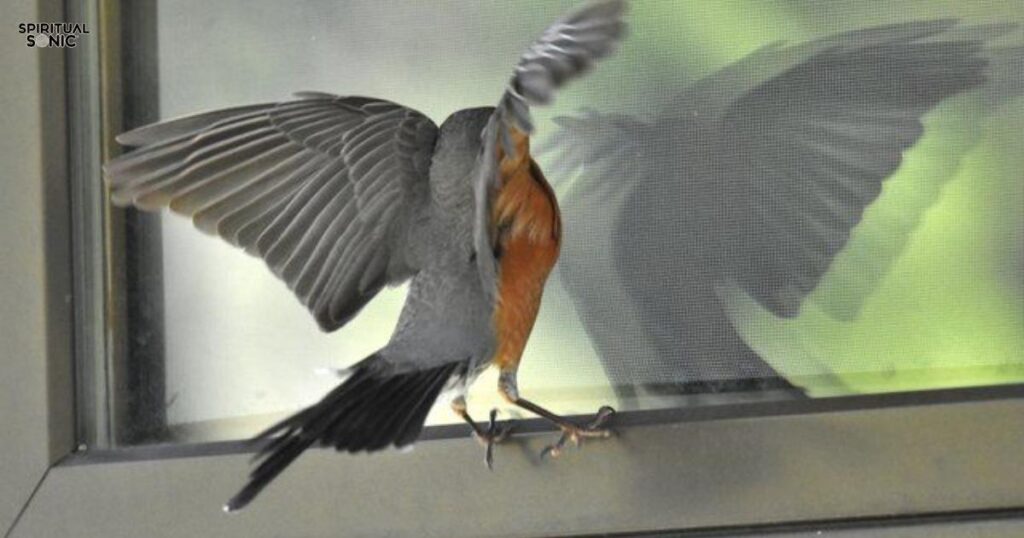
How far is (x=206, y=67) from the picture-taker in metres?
2.07

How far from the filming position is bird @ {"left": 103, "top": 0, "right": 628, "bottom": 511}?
1710 millimetres

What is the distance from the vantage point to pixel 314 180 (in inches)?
71.0

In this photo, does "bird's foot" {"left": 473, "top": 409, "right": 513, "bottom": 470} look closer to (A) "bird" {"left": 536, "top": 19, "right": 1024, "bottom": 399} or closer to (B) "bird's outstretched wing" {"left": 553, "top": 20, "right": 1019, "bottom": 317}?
(A) "bird" {"left": 536, "top": 19, "right": 1024, "bottom": 399}

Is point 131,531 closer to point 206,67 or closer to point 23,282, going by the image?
point 23,282

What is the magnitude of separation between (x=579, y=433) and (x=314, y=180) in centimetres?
44

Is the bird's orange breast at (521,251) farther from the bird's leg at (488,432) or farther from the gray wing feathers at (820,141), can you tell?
the gray wing feathers at (820,141)

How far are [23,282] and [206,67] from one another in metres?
0.39

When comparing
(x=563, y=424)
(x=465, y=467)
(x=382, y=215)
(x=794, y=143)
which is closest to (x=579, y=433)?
(x=563, y=424)

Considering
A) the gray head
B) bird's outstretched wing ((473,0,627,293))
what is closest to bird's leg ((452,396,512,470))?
the gray head

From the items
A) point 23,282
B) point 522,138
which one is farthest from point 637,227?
point 23,282

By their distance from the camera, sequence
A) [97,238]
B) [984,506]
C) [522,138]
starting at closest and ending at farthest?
[522,138]
[984,506]
[97,238]

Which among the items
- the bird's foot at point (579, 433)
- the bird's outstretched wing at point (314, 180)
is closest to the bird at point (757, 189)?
the bird's foot at point (579, 433)

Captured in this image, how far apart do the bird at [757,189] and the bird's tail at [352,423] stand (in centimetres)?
43

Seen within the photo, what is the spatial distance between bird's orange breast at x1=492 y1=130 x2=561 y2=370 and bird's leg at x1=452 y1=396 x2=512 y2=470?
0.29 feet
